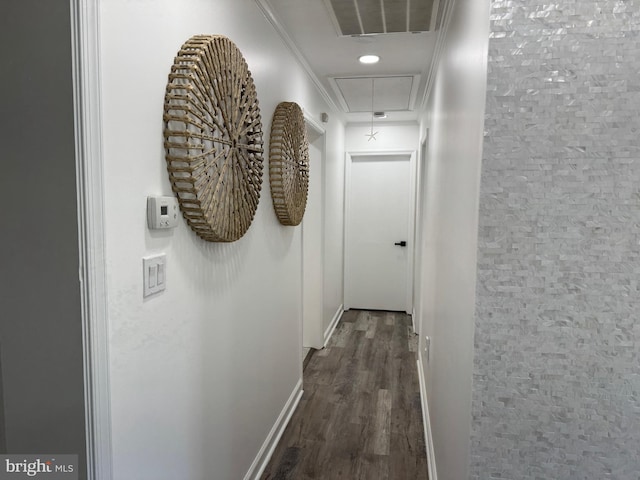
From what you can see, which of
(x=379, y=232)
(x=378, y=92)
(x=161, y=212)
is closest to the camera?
(x=161, y=212)

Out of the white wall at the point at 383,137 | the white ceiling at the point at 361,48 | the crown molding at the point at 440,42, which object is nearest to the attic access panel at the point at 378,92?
the white ceiling at the point at 361,48

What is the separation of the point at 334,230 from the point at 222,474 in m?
2.94

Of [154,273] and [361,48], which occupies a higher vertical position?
[361,48]

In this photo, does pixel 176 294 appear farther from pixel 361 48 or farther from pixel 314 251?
pixel 314 251

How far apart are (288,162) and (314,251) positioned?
145 cm

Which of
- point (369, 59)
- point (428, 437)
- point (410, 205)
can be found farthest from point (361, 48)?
point (410, 205)

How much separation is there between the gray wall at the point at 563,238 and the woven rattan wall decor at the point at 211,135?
796 millimetres

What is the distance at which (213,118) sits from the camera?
132 cm

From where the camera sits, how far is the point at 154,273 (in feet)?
3.73

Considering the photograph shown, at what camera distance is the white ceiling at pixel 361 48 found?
1972mm

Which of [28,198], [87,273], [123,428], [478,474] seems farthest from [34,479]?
[478,474]

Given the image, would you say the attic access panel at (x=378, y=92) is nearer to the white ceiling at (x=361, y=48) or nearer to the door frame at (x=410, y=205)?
the white ceiling at (x=361, y=48)

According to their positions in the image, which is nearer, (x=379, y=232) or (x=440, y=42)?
(x=440, y=42)

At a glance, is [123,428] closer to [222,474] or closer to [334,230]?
[222,474]
